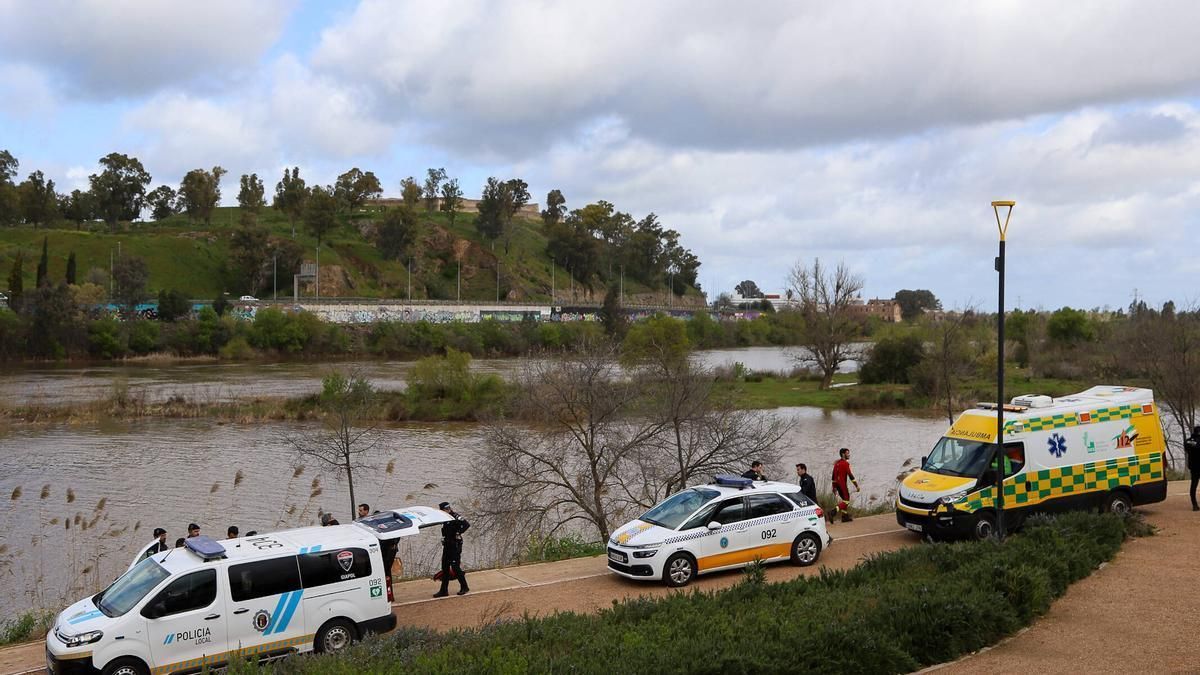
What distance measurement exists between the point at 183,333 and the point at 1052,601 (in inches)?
3302

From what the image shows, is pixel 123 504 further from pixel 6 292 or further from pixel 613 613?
pixel 6 292

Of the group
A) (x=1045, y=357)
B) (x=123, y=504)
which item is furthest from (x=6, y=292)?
(x=1045, y=357)

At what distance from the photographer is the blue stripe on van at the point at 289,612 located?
11094mm

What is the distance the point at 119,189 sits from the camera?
441 feet

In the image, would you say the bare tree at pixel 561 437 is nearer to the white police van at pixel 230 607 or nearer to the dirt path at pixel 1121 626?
the white police van at pixel 230 607

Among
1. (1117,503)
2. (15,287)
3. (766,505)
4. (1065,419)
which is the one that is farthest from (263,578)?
(15,287)

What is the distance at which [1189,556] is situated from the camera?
1417 centimetres

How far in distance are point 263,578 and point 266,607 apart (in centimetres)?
34

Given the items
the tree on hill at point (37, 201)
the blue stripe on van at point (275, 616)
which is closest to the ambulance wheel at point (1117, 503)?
the blue stripe on van at point (275, 616)

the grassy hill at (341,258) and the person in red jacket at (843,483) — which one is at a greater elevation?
the grassy hill at (341,258)

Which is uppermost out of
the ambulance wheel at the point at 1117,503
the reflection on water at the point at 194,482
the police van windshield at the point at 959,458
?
the police van windshield at the point at 959,458

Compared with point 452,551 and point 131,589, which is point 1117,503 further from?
point 131,589

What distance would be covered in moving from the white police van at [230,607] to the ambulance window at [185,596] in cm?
1

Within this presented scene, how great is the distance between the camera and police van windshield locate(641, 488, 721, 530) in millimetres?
14289
